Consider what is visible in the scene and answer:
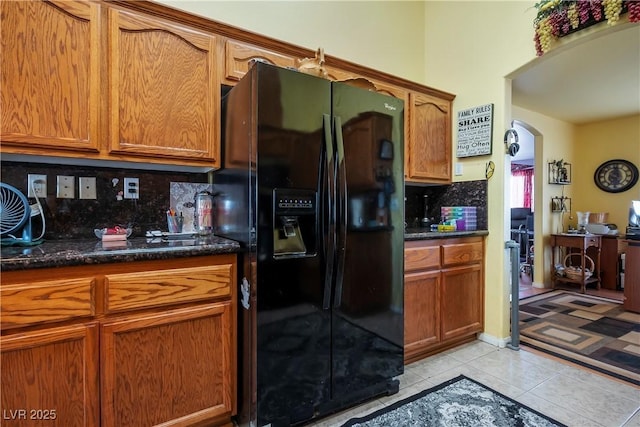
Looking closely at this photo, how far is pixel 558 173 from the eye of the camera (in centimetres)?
489

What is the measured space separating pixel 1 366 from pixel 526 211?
7.39 meters

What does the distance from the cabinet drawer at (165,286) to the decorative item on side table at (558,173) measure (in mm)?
5191

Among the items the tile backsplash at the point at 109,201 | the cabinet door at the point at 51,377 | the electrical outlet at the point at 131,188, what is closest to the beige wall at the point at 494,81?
the tile backsplash at the point at 109,201

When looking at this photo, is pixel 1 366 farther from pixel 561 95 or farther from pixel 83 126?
pixel 561 95

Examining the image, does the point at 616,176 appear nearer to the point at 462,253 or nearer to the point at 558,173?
the point at 558,173

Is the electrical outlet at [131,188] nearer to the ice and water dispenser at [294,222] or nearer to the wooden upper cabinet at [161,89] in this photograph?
the wooden upper cabinet at [161,89]

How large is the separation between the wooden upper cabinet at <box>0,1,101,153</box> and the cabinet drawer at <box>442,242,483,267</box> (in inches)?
89.9

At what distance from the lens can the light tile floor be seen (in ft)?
5.60

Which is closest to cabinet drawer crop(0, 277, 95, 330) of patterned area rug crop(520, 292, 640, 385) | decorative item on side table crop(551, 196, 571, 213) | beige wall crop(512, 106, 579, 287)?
patterned area rug crop(520, 292, 640, 385)

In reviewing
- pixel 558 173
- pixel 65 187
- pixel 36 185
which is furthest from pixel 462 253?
pixel 558 173

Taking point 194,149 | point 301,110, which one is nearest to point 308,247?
point 301,110

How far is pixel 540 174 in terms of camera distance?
4.71 m

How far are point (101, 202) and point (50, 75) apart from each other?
663 millimetres

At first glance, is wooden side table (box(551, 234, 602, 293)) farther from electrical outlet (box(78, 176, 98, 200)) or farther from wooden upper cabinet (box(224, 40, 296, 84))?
electrical outlet (box(78, 176, 98, 200))
